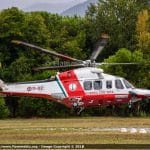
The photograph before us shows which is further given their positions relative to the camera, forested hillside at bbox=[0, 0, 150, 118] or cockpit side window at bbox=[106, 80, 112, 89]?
forested hillside at bbox=[0, 0, 150, 118]

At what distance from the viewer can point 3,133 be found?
34969 millimetres

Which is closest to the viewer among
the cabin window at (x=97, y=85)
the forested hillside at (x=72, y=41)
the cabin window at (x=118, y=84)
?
the cabin window at (x=97, y=85)

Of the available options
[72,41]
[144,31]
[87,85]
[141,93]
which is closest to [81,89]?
[87,85]

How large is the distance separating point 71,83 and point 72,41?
91.6 ft

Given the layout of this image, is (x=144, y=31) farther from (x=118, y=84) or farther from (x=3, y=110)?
(x=118, y=84)

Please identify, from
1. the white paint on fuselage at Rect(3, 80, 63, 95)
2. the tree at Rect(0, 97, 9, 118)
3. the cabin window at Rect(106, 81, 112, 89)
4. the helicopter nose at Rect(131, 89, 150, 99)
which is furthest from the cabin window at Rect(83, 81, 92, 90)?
the tree at Rect(0, 97, 9, 118)

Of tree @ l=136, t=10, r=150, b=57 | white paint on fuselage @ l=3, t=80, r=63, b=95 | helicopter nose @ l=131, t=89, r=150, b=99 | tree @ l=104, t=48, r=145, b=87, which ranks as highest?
tree @ l=136, t=10, r=150, b=57

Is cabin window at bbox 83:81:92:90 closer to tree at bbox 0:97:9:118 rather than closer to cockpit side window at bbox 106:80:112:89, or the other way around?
cockpit side window at bbox 106:80:112:89

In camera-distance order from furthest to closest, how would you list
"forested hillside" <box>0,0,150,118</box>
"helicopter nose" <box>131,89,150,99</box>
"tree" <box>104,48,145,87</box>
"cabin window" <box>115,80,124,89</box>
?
"tree" <box>104,48,145,87</box>
"forested hillside" <box>0,0,150,118</box>
"helicopter nose" <box>131,89,150,99</box>
"cabin window" <box>115,80,124,89</box>

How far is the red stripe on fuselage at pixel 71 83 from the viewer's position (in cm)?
4645

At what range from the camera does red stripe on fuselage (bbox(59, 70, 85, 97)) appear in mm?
46447

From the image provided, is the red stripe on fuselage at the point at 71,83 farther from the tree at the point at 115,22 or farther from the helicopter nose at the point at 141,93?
the tree at the point at 115,22

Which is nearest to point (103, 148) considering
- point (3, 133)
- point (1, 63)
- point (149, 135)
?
point (149, 135)

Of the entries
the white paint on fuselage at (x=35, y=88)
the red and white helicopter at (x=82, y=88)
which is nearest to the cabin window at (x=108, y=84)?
the red and white helicopter at (x=82, y=88)
